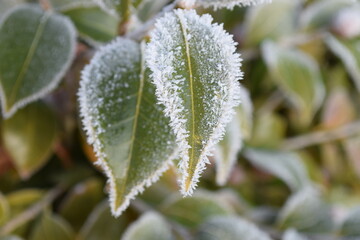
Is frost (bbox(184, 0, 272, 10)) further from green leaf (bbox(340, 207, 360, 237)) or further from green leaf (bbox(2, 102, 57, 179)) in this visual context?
green leaf (bbox(340, 207, 360, 237))

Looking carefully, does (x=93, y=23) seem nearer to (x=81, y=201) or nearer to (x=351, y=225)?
(x=81, y=201)

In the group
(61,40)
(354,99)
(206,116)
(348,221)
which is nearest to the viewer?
(206,116)

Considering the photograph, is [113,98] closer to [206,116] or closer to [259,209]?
[206,116]

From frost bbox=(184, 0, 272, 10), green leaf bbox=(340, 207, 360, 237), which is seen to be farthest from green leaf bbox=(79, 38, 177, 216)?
green leaf bbox=(340, 207, 360, 237)

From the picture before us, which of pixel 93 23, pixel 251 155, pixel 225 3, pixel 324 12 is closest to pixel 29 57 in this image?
pixel 93 23

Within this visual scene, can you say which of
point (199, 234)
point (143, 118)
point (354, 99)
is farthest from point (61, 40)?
point (354, 99)

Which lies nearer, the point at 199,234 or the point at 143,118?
the point at 143,118

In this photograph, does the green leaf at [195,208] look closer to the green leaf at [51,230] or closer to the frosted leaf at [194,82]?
the green leaf at [51,230]
